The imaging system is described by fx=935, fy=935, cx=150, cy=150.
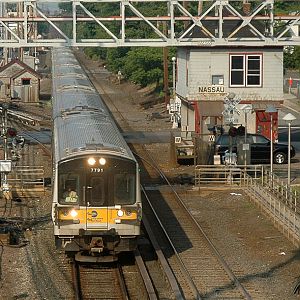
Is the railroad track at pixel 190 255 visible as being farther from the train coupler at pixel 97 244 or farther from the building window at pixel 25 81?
the building window at pixel 25 81

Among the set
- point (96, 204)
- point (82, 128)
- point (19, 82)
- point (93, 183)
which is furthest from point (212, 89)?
point (19, 82)

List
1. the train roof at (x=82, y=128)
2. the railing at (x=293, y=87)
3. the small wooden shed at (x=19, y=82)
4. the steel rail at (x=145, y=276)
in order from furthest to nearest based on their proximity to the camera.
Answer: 1. the railing at (x=293, y=87)
2. the small wooden shed at (x=19, y=82)
3. the train roof at (x=82, y=128)
4. the steel rail at (x=145, y=276)

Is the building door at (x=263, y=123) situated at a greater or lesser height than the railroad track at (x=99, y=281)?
greater

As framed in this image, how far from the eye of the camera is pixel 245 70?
3356 cm

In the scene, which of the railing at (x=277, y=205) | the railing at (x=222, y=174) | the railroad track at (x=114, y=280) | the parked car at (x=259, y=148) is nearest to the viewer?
the railroad track at (x=114, y=280)

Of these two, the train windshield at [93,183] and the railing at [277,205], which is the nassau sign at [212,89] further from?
the train windshield at [93,183]

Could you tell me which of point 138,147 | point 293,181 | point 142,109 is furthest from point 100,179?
point 142,109

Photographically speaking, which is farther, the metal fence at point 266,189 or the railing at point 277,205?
the metal fence at point 266,189

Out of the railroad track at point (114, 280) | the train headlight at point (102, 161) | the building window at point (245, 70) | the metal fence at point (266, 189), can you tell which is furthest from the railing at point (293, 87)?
the train headlight at point (102, 161)

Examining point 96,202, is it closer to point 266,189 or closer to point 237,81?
point 266,189

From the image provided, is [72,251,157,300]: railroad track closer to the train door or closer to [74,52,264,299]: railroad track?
[74,52,264,299]: railroad track

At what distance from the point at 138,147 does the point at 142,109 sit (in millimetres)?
20731

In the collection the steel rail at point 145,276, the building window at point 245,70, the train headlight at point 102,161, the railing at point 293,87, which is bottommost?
the steel rail at point 145,276

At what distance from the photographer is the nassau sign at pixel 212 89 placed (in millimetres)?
33719
